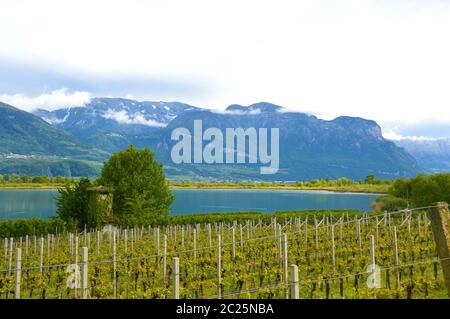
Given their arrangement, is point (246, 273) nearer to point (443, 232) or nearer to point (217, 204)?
point (443, 232)

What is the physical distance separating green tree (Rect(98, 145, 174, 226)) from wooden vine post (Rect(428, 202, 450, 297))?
35954 mm

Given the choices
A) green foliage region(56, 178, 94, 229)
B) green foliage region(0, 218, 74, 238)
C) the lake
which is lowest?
the lake

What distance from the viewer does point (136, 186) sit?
4812 centimetres

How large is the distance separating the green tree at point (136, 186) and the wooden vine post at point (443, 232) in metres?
36.0

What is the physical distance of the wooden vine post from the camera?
9594 millimetres

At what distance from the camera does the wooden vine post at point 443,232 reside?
9.59 meters

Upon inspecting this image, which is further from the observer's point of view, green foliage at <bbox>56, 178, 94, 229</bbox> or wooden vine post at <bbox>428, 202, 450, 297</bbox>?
green foliage at <bbox>56, 178, 94, 229</bbox>

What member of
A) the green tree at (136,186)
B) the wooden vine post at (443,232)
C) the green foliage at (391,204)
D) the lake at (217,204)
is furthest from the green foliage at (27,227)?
the green foliage at (391,204)

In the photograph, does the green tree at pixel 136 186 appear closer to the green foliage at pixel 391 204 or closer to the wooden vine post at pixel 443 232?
the green foliage at pixel 391 204

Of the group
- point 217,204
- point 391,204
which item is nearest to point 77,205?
point 391,204

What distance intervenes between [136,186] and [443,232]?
40.5 m

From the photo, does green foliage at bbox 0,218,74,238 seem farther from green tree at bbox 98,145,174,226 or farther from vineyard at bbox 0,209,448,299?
vineyard at bbox 0,209,448,299

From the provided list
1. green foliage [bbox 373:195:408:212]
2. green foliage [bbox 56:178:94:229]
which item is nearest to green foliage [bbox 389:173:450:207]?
green foliage [bbox 373:195:408:212]
